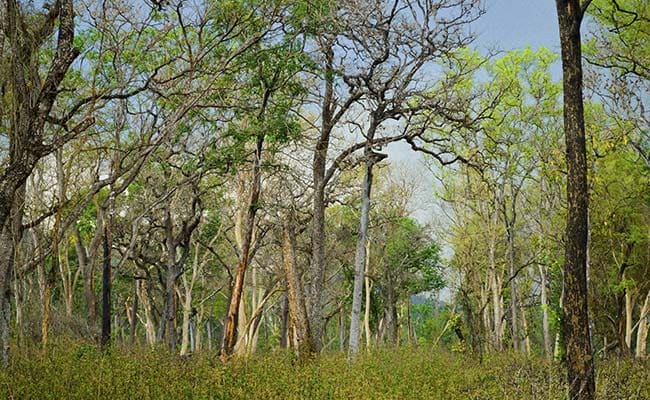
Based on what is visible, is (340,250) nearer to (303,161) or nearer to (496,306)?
(496,306)

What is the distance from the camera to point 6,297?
9328 millimetres

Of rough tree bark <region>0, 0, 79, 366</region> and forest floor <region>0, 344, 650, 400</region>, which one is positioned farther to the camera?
forest floor <region>0, 344, 650, 400</region>

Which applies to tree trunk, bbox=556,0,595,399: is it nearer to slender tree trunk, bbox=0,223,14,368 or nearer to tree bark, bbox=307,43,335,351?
tree bark, bbox=307,43,335,351

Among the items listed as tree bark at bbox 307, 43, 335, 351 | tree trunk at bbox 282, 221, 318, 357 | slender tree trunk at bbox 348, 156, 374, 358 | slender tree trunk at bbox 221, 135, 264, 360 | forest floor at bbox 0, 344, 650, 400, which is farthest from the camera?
tree bark at bbox 307, 43, 335, 351

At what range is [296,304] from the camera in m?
13.3

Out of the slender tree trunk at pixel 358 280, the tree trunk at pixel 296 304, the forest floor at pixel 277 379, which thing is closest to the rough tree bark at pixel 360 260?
the slender tree trunk at pixel 358 280

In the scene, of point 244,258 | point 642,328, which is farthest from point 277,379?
point 642,328

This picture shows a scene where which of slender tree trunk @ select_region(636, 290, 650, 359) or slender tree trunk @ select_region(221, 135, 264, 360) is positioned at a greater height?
slender tree trunk @ select_region(221, 135, 264, 360)

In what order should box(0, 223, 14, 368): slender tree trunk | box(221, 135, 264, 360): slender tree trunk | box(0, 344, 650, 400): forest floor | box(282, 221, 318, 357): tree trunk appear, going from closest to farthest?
box(0, 344, 650, 400): forest floor
box(0, 223, 14, 368): slender tree trunk
box(282, 221, 318, 357): tree trunk
box(221, 135, 264, 360): slender tree trunk

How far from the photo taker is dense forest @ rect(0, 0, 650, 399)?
896cm

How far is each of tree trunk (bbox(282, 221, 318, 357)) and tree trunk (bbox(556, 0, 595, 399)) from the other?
553cm

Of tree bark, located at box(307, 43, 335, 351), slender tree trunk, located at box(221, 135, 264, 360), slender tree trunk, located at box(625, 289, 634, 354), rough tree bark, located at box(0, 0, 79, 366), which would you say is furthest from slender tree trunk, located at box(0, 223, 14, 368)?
slender tree trunk, located at box(625, 289, 634, 354)

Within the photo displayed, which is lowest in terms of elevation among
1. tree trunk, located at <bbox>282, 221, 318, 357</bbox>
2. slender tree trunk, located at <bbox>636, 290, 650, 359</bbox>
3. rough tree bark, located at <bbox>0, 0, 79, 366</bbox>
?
slender tree trunk, located at <bbox>636, 290, 650, 359</bbox>

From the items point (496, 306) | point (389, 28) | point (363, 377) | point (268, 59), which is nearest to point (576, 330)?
point (363, 377)
